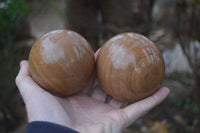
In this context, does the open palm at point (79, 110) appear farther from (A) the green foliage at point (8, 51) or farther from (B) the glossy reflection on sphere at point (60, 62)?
(A) the green foliage at point (8, 51)

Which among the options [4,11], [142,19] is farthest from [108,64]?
[142,19]

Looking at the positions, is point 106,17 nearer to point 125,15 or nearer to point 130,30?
point 125,15

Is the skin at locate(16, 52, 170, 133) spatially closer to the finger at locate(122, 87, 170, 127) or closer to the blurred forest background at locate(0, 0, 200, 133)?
the finger at locate(122, 87, 170, 127)

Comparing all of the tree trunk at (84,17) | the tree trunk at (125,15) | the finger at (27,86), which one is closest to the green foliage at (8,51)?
the tree trunk at (84,17)

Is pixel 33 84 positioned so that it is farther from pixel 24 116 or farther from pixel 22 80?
pixel 24 116

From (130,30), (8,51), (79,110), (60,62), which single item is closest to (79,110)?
(79,110)

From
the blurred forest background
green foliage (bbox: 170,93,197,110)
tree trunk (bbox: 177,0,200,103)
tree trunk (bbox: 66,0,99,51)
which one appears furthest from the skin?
tree trunk (bbox: 66,0,99,51)
